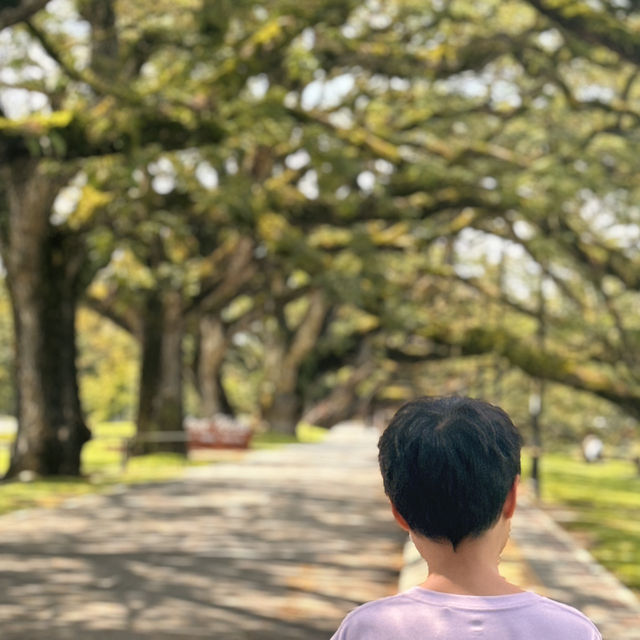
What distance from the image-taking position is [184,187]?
2569 centimetres

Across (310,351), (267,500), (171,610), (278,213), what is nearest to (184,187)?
(278,213)

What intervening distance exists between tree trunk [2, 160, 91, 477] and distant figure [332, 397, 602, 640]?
21492 mm

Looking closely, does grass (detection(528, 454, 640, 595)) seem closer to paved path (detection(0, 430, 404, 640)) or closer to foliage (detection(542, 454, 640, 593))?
foliage (detection(542, 454, 640, 593))

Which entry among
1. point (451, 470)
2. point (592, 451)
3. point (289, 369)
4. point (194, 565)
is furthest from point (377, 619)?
point (289, 369)

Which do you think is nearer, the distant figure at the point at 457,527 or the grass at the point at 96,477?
the distant figure at the point at 457,527

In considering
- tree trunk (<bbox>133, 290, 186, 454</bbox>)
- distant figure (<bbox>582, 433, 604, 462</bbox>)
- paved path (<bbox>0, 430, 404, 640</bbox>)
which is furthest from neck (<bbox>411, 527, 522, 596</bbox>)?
distant figure (<bbox>582, 433, 604, 462</bbox>)

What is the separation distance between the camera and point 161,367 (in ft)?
116

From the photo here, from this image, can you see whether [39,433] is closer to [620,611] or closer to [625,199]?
[625,199]

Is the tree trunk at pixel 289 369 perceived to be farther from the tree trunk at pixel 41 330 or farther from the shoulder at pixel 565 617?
the shoulder at pixel 565 617

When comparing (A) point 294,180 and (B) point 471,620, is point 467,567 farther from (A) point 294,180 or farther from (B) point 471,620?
(A) point 294,180

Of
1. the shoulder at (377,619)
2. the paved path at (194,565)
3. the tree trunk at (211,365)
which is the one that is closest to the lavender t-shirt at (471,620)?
the shoulder at (377,619)

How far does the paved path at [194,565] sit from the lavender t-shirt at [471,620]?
6983 mm

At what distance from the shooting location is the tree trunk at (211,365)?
50906 millimetres

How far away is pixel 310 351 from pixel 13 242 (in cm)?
2993
